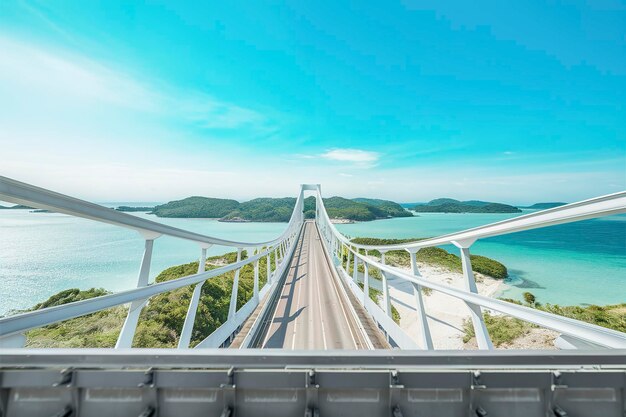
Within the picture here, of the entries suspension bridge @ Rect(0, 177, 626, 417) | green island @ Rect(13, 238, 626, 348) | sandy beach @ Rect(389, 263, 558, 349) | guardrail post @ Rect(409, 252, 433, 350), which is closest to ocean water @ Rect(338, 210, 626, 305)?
sandy beach @ Rect(389, 263, 558, 349)

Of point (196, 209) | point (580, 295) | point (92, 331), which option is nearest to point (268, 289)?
point (92, 331)

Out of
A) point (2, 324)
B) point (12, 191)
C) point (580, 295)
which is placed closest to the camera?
point (2, 324)

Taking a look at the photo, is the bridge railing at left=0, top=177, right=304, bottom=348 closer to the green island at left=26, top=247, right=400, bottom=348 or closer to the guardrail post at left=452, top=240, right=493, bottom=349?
the green island at left=26, top=247, right=400, bottom=348

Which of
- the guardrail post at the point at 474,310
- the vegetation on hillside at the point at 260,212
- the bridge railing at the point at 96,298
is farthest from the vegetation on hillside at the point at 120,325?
the vegetation on hillside at the point at 260,212

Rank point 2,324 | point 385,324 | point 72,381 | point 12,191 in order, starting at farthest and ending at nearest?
point 385,324 < point 12,191 < point 2,324 < point 72,381

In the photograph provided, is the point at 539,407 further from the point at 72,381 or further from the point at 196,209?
the point at 196,209

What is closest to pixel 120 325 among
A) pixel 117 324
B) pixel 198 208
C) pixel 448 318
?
pixel 117 324

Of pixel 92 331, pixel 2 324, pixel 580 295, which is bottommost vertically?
pixel 580 295

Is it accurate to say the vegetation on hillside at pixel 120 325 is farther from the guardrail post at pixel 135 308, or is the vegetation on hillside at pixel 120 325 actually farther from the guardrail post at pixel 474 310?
the guardrail post at pixel 474 310
